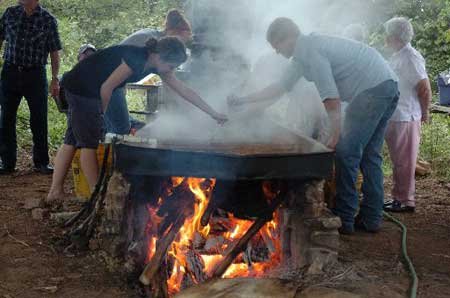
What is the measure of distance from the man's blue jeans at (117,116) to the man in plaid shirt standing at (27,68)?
3.58ft

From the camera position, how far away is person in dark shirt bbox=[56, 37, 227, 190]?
4871 millimetres

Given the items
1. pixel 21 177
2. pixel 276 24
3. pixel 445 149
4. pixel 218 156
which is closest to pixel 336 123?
pixel 276 24

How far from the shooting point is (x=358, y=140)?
207 inches

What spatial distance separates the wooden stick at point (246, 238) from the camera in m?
4.16

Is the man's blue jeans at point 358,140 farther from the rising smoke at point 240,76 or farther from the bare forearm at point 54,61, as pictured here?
the bare forearm at point 54,61

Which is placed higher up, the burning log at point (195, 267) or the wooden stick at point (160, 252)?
the wooden stick at point (160, 252)

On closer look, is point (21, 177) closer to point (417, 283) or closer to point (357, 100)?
point (357, 100)

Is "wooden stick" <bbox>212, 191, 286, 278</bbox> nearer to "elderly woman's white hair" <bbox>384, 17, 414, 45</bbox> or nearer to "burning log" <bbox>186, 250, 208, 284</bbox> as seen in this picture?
"burning log" <bbox>186, 250, 208, 284</bbox>

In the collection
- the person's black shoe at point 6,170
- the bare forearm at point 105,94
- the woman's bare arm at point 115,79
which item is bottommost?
the person's black shoe at point 6,170

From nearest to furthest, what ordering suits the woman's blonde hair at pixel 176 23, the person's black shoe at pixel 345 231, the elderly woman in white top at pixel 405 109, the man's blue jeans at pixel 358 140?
the man's blue jeans at pixel 358 140 < the person's black shoe at pixel 345 231 < the woman's blonde hair at pixel 176 23 < the elderly woman in white top at pixel 405 109

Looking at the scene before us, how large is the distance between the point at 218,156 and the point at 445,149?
20.1ft

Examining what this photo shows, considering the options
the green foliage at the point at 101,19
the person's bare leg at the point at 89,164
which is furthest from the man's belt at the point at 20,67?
the green foliage at the point at 101,19

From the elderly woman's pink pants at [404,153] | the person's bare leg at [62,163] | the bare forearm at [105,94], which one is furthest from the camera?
the elderly woman's pink pants at [404,153]

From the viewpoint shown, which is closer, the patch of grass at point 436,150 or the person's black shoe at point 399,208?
the person's black shoe at point 399,208
